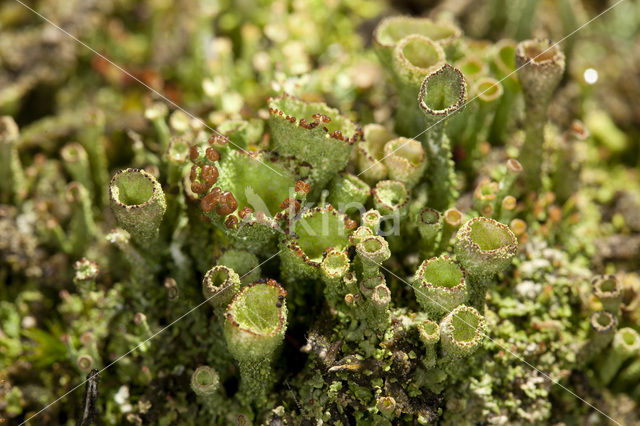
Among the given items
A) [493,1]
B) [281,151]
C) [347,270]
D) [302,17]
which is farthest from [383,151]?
[493,1]

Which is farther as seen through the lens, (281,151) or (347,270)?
(281,151)

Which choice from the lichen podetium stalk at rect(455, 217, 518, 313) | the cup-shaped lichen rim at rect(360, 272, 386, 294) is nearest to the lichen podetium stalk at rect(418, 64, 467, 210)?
the lichen podetium stalk at rect(455, 217, 518, 313)

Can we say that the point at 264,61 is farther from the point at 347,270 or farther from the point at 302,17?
the point at 347,270

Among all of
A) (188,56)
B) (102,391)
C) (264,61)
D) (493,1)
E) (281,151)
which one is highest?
(493,1)

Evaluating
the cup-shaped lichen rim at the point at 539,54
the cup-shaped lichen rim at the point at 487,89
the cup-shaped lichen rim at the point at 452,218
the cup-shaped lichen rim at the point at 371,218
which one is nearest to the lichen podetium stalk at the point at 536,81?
the cup-shaped lichen rim at the point at 539,54

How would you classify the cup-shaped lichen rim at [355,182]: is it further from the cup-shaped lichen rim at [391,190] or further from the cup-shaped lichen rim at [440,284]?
the cup-shaped lichen rim at [440,284]

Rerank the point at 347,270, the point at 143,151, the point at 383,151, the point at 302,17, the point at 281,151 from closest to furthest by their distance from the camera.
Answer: the point at 347,270 < the point at 281,151 < the point at 383,151 < the point at 143,151 < the point at 302,17
